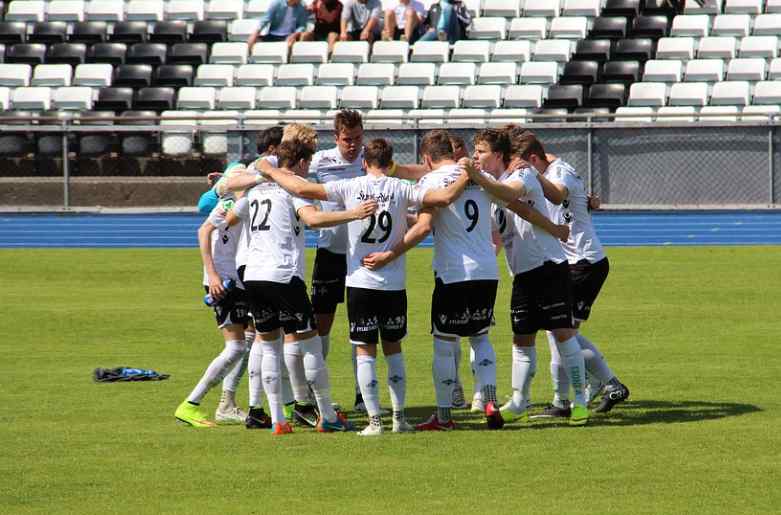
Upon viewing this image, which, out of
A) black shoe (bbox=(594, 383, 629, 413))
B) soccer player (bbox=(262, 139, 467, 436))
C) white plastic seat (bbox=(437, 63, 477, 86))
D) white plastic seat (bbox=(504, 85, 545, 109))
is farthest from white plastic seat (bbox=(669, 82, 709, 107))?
soccer player (bbox=(262, 139, 467, 436))

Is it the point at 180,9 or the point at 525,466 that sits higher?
the point at 180,9

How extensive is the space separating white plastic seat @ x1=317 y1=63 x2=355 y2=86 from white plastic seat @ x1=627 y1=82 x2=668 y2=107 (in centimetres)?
597

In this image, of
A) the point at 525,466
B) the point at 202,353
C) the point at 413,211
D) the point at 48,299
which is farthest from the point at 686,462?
the point at 48,299

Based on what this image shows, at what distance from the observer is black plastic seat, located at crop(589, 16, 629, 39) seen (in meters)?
29.1

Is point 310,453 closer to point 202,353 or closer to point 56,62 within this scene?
point 202,353

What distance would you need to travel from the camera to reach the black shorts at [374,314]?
873cm

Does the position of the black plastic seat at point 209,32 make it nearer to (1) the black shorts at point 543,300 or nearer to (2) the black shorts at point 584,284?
(2) the black shorts at point 584,284

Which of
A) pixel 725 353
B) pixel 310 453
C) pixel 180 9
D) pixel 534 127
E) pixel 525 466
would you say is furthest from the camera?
pixel 180 9

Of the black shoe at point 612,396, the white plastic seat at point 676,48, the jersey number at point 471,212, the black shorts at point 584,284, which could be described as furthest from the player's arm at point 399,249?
the white plastic seat at point 676,48

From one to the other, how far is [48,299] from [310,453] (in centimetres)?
943

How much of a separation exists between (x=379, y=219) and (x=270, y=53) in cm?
2232

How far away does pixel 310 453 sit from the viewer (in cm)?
833

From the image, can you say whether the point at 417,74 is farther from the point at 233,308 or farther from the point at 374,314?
the point at 374,314

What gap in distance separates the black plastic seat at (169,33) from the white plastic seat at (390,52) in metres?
4.82
